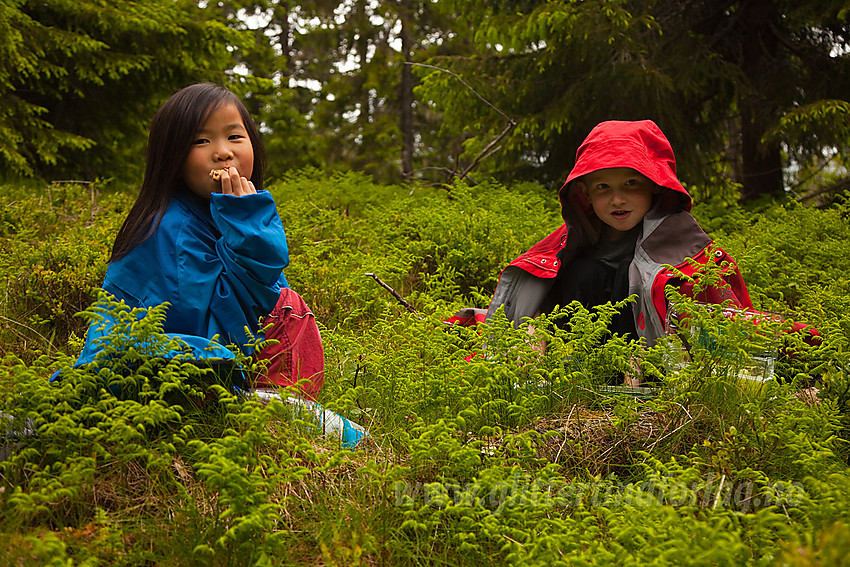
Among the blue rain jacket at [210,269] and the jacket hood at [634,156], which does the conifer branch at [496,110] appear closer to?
the jacket hood at [634,156]

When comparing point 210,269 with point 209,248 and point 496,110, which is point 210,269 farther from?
point 496,110

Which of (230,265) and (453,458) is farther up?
(230,265)

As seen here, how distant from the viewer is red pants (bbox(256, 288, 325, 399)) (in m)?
3.43

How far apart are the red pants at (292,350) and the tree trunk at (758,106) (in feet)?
22.9

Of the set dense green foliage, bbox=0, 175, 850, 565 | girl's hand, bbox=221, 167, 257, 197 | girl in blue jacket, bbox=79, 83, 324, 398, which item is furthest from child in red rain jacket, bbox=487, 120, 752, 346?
girl's hand, bbox=221, 167, 257, 197

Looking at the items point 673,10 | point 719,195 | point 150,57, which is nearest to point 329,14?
point 150,57

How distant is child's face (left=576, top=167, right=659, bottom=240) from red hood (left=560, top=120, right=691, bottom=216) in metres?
0.07

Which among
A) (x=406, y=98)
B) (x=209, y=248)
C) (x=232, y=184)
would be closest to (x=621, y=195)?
(x=232, y=184)

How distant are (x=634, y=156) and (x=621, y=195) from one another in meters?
0.25

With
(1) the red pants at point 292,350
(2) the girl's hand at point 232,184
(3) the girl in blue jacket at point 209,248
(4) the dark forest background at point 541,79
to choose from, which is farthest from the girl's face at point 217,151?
(4) the dark forest background at point 541,79

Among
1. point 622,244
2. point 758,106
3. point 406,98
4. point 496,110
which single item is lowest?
point 622,244

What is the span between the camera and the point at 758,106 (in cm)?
870

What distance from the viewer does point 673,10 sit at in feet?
30.6

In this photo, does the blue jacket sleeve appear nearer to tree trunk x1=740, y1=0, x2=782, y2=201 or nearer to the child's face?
the child's face
